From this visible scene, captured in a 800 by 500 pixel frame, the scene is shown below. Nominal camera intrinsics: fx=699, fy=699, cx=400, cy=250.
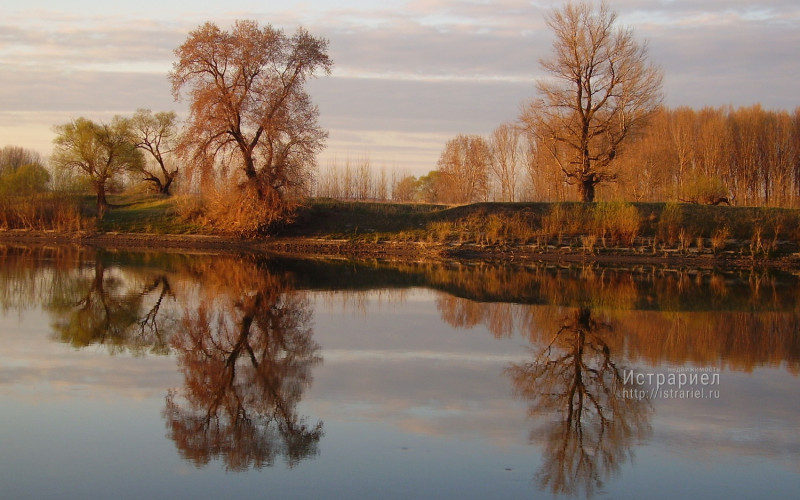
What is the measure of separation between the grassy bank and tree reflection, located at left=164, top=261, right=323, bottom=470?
18096 millimetres

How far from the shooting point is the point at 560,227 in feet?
104

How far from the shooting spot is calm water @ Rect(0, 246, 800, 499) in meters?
5.86

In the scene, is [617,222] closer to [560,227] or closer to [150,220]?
[560,227]

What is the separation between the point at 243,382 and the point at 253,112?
82.7ft

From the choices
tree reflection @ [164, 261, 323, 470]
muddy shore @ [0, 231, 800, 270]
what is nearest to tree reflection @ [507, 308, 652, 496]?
tree reflection @ [164, 261, 323, 470]

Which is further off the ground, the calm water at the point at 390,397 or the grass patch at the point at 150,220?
the grass patch at the point at 150,220

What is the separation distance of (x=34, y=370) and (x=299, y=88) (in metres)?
25.6

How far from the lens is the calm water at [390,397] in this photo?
5859 millimetres

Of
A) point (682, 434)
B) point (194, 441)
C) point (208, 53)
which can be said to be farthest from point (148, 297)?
point (208, 53)

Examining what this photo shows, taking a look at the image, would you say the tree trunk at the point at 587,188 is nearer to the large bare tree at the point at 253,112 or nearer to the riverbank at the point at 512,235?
the riverbank at the point at 512,235

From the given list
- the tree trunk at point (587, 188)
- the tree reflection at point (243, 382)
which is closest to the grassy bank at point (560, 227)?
the tree trunk at point (587, 188)

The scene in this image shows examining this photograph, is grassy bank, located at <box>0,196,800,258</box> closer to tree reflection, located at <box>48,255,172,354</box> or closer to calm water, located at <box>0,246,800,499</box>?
calm water, located at <box>0,246,800,499</box>

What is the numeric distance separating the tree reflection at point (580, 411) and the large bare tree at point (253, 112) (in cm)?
2300

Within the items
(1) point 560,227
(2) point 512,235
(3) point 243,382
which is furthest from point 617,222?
(3) point 243,382
